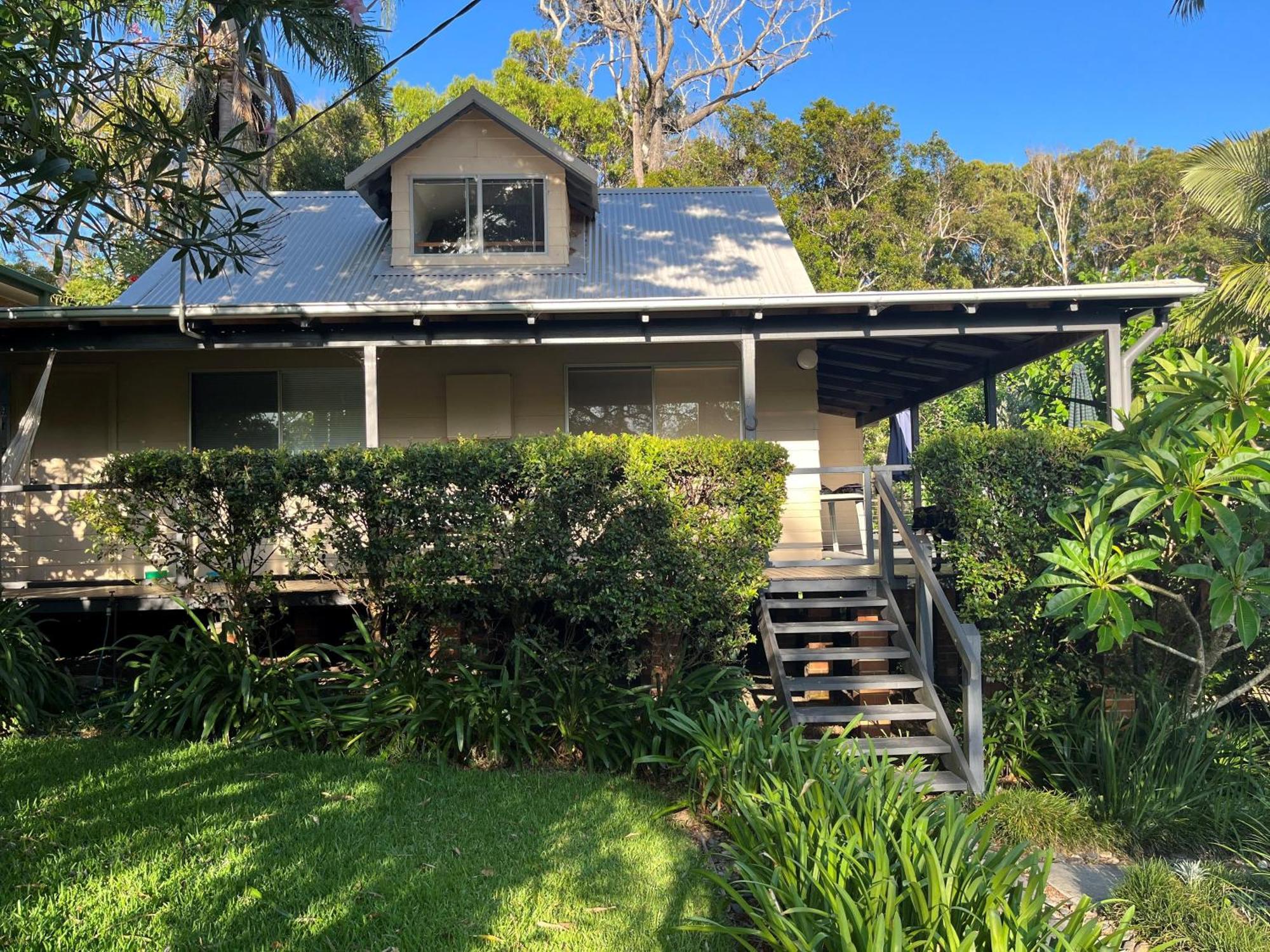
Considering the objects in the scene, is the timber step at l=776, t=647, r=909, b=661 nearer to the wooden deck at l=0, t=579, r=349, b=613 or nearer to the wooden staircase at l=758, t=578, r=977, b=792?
the wooden staircase at l=758, t=578, r=977, b=792

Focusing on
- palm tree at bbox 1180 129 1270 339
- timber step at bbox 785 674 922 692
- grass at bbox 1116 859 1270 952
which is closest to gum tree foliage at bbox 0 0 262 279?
timber step at bbox 785 674 922 692

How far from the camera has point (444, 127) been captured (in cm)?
1139

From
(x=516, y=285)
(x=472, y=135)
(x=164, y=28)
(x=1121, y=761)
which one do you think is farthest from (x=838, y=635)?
(x=164, y=28)

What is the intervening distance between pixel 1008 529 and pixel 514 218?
766 centimetres

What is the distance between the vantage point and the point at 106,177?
5.22 metres

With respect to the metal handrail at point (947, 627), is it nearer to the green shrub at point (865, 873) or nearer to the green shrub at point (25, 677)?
the green shrub at point (865, 873)

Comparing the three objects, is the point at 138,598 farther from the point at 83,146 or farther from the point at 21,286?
the point at 83,146

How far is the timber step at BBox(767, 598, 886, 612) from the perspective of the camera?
25.2 ft

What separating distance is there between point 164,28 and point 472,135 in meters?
5.06

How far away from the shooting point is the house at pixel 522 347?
8.44 m

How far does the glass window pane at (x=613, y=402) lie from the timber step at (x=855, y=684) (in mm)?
4605

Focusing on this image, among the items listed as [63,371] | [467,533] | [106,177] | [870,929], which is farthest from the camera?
[63,371]

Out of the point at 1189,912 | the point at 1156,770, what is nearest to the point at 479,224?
the point at 1156,770

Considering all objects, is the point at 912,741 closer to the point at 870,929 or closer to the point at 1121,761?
the point at 1121,761
